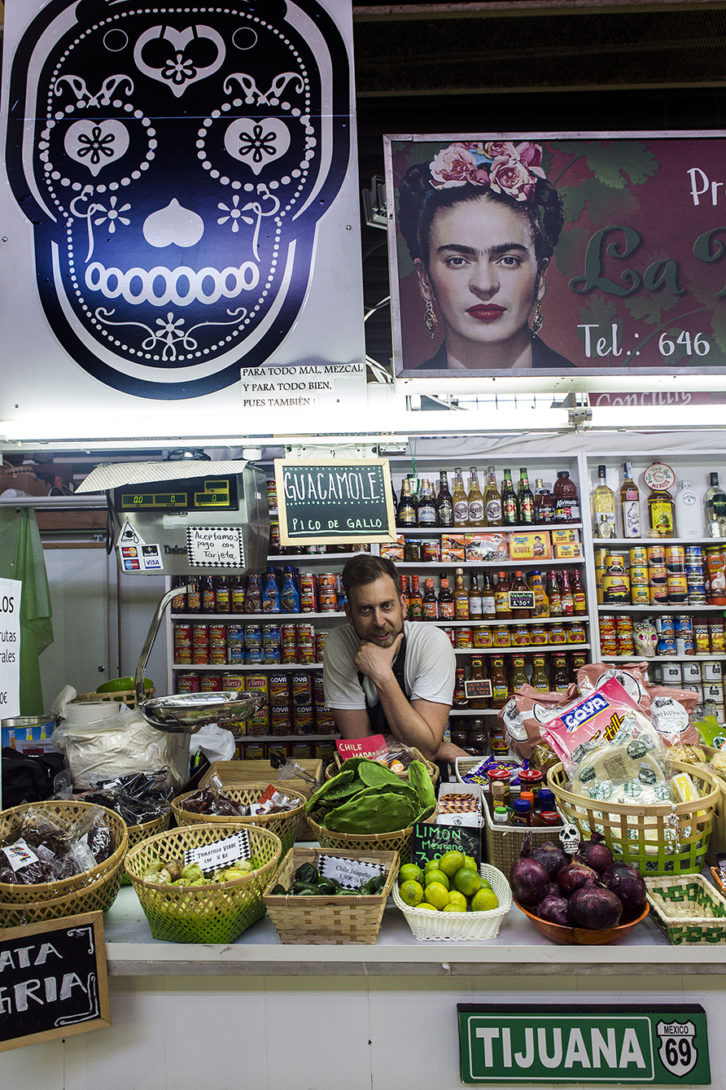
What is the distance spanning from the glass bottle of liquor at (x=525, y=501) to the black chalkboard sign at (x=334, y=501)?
308 centimetres

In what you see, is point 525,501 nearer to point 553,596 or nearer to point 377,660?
point 553,596

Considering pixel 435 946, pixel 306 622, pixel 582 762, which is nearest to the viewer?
pixel 435 946

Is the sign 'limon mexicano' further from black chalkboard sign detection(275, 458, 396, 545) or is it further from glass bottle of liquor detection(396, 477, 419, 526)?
glass bottle of liquor detection(396, 477, 419, 526)

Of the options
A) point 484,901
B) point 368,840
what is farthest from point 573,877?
point 368,840

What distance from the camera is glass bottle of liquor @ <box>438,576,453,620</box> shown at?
17.7 ft

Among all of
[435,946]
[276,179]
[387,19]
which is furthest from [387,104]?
[435,946]

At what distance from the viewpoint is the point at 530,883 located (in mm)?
1880

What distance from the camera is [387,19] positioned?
105 inches

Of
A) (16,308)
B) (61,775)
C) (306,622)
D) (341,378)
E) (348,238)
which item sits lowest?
(61,775)

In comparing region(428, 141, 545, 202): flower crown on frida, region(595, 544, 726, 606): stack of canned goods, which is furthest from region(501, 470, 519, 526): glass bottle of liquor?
region(428, 141, 545, 202): flower crown on frida

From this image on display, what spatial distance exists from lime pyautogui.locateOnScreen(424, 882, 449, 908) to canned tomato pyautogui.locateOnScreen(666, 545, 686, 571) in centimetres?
411

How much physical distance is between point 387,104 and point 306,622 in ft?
11.2

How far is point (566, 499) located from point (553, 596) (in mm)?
744

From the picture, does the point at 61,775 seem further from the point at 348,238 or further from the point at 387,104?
the point at 387,104
